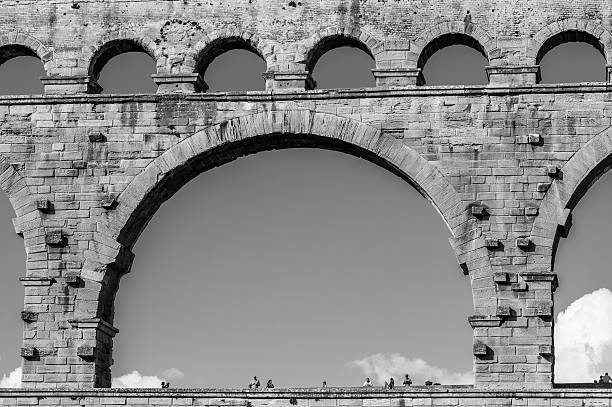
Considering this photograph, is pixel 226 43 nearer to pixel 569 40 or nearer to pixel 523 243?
pixel 569 40

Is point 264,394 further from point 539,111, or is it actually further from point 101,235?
point 539,111

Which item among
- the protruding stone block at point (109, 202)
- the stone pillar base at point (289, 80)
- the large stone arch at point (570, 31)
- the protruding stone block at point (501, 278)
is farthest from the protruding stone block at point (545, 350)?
the protruding stone block at point (109, 202)

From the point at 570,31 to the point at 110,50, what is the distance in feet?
26.1

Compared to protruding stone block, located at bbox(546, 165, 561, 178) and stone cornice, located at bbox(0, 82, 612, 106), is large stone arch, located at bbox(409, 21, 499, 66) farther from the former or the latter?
protruding stone block, located at bbox(546, 165, 561, 178)

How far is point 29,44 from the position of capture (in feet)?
98.3

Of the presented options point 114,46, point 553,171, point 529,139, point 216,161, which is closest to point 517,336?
point 553,171

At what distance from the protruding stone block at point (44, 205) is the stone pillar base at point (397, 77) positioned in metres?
5.95

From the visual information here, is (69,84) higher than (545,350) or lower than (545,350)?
higher

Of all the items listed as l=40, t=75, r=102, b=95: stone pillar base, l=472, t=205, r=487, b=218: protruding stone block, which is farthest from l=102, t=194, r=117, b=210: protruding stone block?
l=472, t=205, r=487, b=218: protruding stone block

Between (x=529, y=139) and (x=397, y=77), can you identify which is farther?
(x=397, y=77)

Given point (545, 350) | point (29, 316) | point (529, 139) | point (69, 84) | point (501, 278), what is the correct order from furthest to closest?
1. point (69, 84)
2. point (29, 316)
3. point (529, 139)
4. point (501, 278)
5. point (545, 350)

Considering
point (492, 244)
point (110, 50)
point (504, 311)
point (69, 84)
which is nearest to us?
point (504, 311)

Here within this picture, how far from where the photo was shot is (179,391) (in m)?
28.1

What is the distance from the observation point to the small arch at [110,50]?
29.8m
